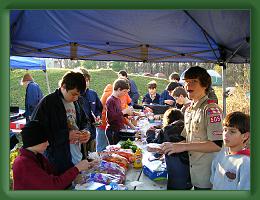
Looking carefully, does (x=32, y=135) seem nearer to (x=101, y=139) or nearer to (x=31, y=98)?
(x=101, y=139)

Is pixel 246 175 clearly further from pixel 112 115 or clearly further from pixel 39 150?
pixel 112 115

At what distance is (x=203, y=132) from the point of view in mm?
1979

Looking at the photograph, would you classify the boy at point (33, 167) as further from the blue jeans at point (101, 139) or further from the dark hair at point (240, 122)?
the blue jeans at point (101, 139)

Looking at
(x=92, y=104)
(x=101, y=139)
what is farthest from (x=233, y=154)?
(x=101, y=139)

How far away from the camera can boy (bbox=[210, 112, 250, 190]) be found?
1.67 meters

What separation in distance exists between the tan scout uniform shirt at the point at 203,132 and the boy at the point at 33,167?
0.82m

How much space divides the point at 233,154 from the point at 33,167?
1.14m

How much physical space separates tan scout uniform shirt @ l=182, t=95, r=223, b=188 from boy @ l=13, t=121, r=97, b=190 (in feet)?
2.69

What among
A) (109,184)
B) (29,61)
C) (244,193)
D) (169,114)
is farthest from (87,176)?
(29,61)

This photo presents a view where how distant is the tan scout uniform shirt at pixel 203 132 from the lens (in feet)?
6.27

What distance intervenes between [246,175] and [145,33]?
2160mm

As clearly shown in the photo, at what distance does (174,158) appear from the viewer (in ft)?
6.83

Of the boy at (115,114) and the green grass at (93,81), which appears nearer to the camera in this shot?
the boy at (115,114)

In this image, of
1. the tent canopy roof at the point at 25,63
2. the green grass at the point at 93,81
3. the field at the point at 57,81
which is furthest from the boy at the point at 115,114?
the green grass at the point at 93,81
